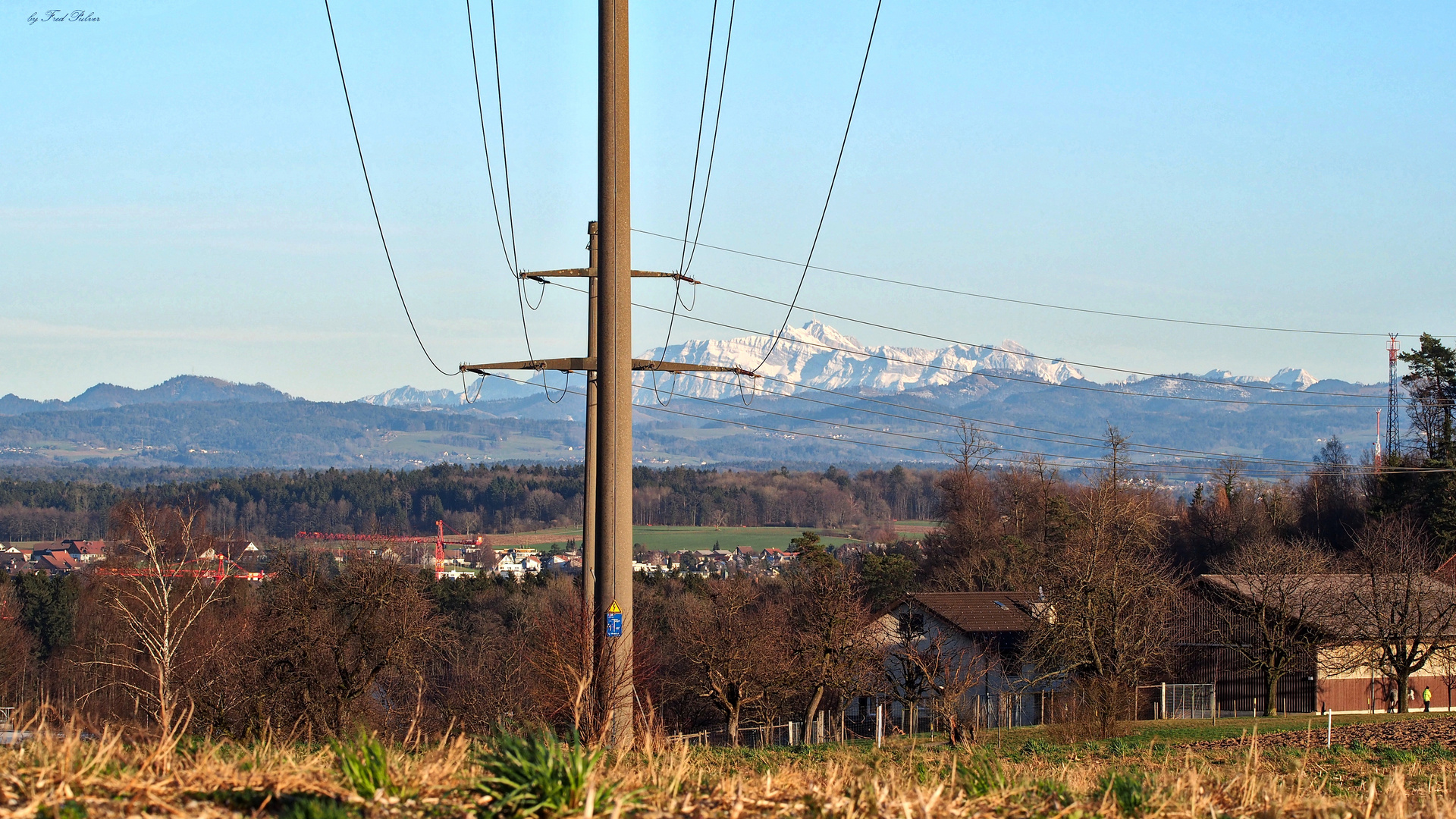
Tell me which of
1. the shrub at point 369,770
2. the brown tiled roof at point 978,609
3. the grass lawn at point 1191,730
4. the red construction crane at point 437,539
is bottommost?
the red construction crane at point 437,539

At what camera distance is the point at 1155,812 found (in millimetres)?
7258

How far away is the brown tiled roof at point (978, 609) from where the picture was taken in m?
55.9

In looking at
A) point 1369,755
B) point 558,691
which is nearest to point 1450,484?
point 1369,755

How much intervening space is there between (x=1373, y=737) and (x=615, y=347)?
16868 millimetres

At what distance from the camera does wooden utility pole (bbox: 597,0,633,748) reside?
14711 mm

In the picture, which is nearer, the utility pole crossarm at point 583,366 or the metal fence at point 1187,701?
the utility pole crossarm at point 583,366

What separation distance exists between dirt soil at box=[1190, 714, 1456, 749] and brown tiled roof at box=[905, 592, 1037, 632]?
27.8m

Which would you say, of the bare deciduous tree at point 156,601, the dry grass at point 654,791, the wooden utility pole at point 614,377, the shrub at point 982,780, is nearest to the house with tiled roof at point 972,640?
the bare deciduous tree at point 156,601

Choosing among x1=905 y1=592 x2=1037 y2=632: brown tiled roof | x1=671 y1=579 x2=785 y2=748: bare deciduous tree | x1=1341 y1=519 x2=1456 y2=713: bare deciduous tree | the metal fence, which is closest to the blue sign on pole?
x1=671 y1=579 x2=785 y2=748: bare deciduous tree

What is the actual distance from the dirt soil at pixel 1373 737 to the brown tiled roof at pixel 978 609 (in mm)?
27823

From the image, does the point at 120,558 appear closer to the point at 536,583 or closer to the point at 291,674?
the point at 536,583

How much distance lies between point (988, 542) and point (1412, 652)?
4508 cm

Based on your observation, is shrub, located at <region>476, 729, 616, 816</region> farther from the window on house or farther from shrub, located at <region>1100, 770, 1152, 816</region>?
the window on house

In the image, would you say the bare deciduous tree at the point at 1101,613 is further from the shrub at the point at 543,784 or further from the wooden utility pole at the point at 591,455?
the shrub at the point at 543,784
